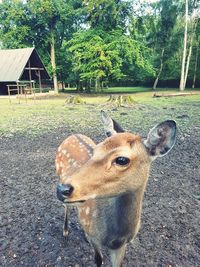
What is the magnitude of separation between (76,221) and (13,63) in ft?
75.8

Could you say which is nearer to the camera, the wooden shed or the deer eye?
the deer eye

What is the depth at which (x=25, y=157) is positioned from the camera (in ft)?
20.0

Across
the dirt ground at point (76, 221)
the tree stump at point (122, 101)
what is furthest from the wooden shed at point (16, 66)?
the dirt ground at point (76, 221)

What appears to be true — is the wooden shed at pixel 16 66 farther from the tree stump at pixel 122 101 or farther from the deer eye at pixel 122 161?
the deer eye at pixel 122 161

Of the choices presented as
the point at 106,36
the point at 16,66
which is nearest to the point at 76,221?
the point at 16,66

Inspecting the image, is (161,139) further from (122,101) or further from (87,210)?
(122,101)

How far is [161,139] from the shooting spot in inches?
77.9

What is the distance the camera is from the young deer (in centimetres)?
169

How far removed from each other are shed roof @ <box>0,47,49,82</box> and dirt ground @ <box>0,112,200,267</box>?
61.0 ft

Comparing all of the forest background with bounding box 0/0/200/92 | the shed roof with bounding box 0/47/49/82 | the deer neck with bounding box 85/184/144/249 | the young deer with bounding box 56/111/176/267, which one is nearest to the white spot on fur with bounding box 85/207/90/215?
the young deer with bounding box 56/111/176/267

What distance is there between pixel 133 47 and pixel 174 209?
24.6 metres

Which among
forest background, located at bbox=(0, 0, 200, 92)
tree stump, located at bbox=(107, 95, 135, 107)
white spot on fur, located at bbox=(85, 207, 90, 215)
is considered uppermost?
forest background, located at bbox=(0, 0, 200, 92)

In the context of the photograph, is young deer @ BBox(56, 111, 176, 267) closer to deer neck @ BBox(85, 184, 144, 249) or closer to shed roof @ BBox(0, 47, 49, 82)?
deer neck @ BBox(85, 184, 144, 249)

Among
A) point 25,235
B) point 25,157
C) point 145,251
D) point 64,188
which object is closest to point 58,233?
point 25,235
